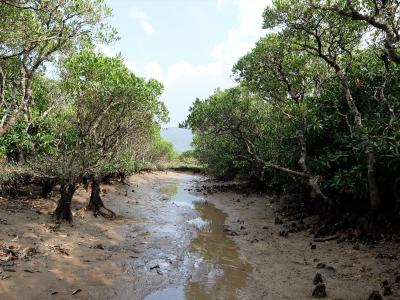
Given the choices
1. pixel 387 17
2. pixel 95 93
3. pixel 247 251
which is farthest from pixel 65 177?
pixel 387 17

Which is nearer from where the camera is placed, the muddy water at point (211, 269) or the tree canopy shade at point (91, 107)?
the muddy water at point (211, 269)

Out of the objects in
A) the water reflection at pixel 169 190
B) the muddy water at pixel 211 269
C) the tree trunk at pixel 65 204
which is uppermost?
the tree trunk at pixel 65 204

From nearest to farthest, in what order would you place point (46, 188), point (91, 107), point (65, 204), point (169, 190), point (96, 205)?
point (65, 204)
point (91, 107)
point (96, 205)
point (46, 188)
point (169, 190)

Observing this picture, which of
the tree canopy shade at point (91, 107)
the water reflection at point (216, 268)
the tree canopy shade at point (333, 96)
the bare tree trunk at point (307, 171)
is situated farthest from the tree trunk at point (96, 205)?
the bare tree trunk at point (307, 171)

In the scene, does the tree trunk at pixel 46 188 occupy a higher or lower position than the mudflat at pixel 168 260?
higher

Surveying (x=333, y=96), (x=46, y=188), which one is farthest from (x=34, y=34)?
(x=333, y=96)


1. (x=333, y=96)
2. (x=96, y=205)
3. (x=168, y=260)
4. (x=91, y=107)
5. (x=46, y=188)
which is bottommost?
(x=168, y=260)

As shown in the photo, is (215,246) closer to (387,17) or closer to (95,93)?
(95,93)

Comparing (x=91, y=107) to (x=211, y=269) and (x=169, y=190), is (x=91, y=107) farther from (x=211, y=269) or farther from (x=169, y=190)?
(x=169, y=190)

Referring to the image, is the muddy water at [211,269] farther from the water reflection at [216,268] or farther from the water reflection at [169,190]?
the water reflection at [169,190]

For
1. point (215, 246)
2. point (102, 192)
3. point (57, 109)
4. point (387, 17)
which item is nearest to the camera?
point (387, 17)

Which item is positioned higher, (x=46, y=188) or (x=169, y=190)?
(x=46, y=188)

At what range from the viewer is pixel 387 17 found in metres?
11.4

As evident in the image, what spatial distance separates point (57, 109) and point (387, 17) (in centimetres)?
1711
